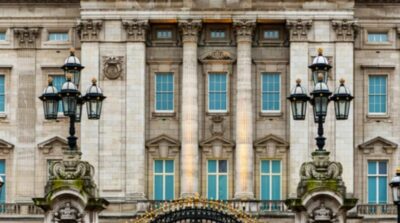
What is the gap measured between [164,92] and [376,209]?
484 inches

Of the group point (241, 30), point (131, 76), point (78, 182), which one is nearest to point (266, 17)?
point (241, 30)

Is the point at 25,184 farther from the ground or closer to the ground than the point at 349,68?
closer to the ground

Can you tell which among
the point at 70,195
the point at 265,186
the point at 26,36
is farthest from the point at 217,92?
the point at 70,195

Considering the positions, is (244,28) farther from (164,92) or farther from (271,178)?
(271,178)

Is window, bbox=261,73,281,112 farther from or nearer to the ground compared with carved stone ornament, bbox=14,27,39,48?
nearer to the ground

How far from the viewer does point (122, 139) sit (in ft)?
299

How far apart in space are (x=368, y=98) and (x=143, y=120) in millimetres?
11627

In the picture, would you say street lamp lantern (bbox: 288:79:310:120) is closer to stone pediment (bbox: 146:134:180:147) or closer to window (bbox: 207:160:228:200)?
stone pediment (bbox: 146:134:180:147)

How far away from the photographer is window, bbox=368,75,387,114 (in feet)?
304

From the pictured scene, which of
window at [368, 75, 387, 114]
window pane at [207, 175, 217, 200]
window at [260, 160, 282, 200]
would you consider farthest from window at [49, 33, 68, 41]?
window at [368, 75, 387, 114]

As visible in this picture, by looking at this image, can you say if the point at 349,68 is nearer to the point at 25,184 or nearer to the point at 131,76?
the point at 131,76

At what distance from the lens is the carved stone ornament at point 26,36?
3664 inches

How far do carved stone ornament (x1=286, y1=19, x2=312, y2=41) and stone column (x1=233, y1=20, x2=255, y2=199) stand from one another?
1.92m

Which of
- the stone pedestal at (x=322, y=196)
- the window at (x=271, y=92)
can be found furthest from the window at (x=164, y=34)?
the stone pedestal at (x=322, y=196)
